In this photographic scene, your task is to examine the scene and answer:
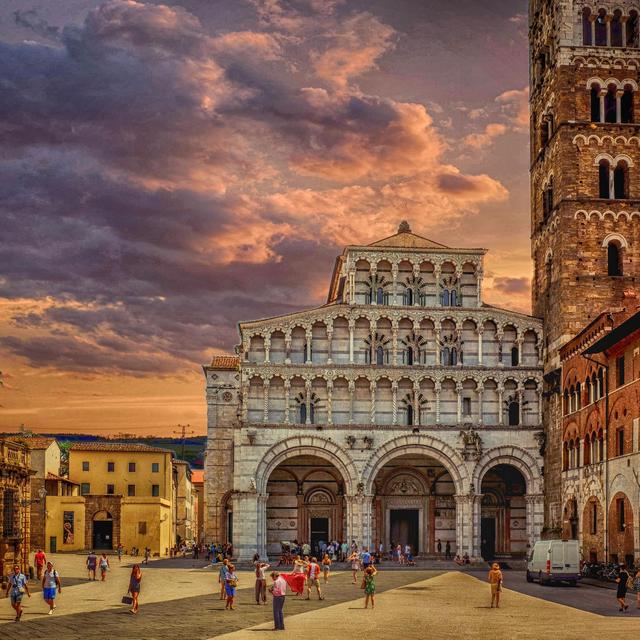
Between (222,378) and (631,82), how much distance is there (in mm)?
33122

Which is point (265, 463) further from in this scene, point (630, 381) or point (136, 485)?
point (136, 485)

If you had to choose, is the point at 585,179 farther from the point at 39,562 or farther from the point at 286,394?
the point at 39,562

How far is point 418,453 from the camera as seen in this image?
6281 cm

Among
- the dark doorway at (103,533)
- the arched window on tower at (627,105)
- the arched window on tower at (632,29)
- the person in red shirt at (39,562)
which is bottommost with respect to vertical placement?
the dark doorway at (103,533)

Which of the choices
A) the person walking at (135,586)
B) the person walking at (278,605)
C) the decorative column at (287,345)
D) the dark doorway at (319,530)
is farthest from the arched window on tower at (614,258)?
the person walking at (278,605)

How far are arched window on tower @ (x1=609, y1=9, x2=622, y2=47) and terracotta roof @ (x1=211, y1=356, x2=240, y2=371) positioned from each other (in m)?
32.5

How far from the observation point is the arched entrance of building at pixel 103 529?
8025cm

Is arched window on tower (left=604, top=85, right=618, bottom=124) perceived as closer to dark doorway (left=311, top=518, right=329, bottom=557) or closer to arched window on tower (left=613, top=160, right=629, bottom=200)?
arched window on tower (left=613, top=160, right=629, bottom=200)

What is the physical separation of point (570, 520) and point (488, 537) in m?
9.57

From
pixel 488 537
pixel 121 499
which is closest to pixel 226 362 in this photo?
pixel 121 499

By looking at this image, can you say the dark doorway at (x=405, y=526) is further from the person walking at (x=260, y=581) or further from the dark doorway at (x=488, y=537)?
the person walking at (x=260, y=581)

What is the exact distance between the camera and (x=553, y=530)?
54.7 meters

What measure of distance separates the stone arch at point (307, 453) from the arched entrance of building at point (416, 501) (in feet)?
12.8

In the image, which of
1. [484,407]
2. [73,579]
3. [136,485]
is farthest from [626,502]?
[136,485]
